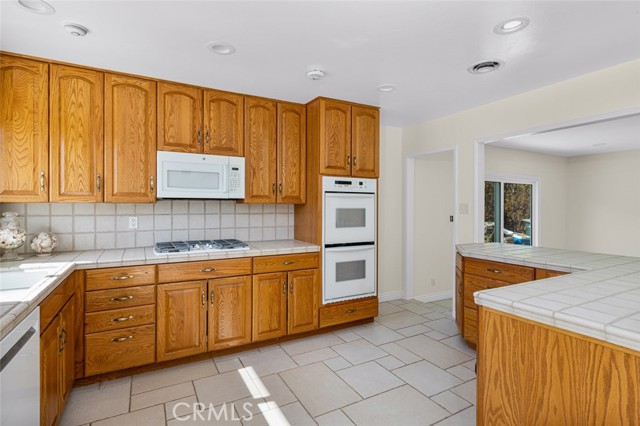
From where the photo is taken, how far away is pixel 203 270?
2701 millimetres

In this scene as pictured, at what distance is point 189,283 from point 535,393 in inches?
91.3

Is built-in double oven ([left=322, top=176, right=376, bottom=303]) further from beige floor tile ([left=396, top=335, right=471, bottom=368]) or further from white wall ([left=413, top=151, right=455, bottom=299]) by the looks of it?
white wall ([left=413, top=151, right=455, bottom=299])

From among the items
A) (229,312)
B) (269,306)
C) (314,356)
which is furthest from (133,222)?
(314,356)

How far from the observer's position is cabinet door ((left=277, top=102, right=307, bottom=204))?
3344 millimetres

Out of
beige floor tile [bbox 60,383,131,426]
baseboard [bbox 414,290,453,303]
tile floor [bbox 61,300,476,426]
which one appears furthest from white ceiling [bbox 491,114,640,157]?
beige floor tile [bbox 60,383,131,426]

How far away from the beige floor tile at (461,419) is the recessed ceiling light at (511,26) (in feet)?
7.64

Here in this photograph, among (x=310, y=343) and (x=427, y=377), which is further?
(x=310, y=343)

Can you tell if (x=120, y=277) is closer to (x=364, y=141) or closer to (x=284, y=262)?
(x=284, y=262)

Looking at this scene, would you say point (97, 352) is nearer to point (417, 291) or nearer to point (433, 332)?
point (433, 332)

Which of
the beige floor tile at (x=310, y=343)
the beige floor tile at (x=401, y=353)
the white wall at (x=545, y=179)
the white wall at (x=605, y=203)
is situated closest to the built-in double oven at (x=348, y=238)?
the beige floor tile at (x=310, y=343)

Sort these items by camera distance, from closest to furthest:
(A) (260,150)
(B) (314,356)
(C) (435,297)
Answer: (B) (314,356) → (A) (260,150) → (C) (435,297)

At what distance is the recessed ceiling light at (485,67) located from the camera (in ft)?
8.07

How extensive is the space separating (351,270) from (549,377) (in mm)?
2334

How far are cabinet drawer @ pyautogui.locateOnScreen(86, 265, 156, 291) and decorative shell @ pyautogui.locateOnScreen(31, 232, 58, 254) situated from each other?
54 cm
